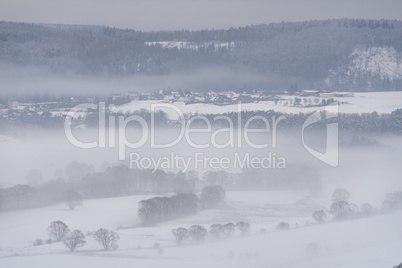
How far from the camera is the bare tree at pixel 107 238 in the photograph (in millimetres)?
Answer: 30062

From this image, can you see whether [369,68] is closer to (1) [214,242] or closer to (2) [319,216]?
(2) [319,216]

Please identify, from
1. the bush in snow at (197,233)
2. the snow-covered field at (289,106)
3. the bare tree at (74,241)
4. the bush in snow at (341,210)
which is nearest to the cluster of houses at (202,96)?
the snow-covered field at (289,106)

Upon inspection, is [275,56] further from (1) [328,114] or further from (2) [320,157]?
(2) [320,157]

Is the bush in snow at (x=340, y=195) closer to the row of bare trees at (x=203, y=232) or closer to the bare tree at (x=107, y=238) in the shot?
the row of bare trees at (x=203, y=232)

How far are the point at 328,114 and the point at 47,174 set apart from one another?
25467mm

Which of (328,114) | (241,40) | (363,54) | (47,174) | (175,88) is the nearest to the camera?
(47,174)

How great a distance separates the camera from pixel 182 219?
35750mm

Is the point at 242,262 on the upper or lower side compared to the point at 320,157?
lower

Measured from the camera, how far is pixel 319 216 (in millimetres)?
35375

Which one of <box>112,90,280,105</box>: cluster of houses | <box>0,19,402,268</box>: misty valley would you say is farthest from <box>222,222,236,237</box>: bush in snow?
<box>112,90,280,105</box>: cluster of houses

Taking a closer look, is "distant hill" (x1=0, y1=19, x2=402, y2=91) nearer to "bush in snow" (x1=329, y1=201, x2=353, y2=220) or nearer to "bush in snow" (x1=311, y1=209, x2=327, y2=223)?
"bush in snow" (x1=329, y1=201, x2=353, y2=220)

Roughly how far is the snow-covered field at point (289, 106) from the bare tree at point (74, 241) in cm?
3501

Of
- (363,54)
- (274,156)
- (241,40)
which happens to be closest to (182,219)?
(274,156)

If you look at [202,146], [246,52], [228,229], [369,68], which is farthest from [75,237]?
[246,52]
